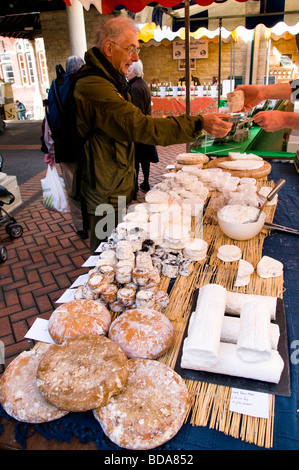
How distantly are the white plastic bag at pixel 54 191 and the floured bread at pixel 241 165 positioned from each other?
1.73 m

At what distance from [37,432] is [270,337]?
30.7 inches

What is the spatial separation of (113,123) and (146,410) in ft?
4.73

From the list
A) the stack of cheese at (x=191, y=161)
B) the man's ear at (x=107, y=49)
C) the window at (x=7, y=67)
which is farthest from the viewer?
the window at (x=7, y=67)

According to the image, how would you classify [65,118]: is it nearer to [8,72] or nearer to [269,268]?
[269,268]

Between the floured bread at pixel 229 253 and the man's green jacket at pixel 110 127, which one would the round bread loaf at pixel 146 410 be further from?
the man's green jacket at pixel 110 127

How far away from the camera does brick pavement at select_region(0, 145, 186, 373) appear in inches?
105

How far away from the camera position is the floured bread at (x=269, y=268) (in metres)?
1.59

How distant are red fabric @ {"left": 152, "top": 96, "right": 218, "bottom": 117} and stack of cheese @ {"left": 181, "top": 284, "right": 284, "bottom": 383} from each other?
8229mm

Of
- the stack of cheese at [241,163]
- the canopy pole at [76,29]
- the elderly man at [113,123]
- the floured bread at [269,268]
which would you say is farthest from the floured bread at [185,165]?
the canopy pole at [76,29]

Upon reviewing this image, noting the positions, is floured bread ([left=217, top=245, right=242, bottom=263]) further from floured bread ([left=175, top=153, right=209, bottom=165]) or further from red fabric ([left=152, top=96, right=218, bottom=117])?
red fabric ([left=152, top=96, right=218, bottom=117])

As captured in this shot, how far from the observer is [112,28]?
1887 millimetres

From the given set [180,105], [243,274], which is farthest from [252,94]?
[180,105]

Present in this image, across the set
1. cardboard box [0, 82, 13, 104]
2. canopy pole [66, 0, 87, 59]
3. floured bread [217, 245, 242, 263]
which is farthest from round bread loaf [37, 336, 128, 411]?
cardboard box [0, 82, 13, 104]

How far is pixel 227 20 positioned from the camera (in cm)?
460
